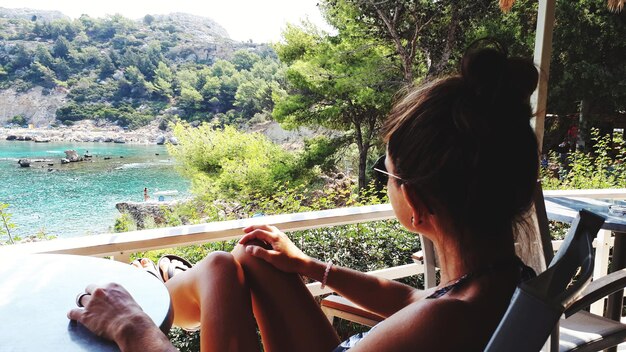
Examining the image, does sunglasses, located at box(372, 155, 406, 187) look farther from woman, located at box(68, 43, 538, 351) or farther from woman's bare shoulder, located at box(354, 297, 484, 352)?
woman's bare shoulder, located at box(354, 297, 484, 352)

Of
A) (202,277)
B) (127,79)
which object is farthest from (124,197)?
(202,277)

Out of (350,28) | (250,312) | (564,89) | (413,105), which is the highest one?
(350,28)

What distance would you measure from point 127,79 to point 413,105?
67.1 feet

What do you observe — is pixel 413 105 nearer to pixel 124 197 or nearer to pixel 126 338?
pixel 126 338

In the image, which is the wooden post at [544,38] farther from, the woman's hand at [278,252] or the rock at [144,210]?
the rock at [144,210]

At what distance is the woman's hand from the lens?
115cm

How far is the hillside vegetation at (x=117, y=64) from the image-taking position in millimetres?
18859

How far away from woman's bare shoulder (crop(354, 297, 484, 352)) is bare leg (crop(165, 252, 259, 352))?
0.38m

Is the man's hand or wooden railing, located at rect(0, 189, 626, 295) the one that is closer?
the man's hand

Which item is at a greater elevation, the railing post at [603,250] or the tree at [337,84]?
the tree at [337,84]

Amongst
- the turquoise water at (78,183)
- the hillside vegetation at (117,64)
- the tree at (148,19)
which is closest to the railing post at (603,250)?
the hillside vegetation at (117,64)

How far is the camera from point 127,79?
19312 mm

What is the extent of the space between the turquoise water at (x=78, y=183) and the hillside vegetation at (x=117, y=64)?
155cm

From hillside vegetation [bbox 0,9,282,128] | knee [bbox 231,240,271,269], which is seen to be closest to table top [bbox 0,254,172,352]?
knee [bbox 231,240,271,269]
